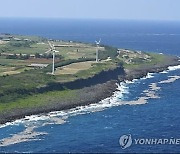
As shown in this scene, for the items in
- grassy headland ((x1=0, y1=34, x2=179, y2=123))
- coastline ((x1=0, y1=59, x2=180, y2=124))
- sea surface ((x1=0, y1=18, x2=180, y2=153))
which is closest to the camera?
sea surface ((x1=0, y1=18, x2=180, y2=153))

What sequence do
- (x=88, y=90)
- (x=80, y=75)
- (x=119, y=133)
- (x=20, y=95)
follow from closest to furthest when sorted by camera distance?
(x=119, y=133) → (x=20, y=95) → (x=88, y=90) → (x=80, y=75)

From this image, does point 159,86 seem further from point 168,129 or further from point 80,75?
point 168,129

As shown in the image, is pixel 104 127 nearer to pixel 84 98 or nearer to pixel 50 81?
pixel 84 98

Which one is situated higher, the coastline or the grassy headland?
the grassy headland

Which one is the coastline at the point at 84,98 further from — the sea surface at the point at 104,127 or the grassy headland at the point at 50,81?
the sea surface at the point at 104,127

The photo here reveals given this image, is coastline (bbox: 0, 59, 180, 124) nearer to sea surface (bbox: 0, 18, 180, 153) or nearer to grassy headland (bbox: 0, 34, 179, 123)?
grassy headland (bbox: 0, 34, 179, 123)

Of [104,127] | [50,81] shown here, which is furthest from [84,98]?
[104,127]

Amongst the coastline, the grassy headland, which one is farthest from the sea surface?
the grassy headland

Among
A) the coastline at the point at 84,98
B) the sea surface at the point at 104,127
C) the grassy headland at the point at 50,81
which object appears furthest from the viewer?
the grassy headland at the point at 50,81

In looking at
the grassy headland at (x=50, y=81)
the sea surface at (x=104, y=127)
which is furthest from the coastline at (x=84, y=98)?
the sea surface at (x=104, y=127)

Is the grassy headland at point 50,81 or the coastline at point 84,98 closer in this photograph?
the coastline at point 84,98

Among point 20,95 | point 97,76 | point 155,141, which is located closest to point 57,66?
point 97,76
